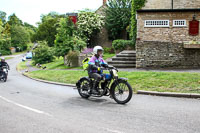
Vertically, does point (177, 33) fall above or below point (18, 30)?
below

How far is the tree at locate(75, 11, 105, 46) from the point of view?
32.6 m

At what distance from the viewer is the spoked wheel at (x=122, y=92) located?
22.2 feet

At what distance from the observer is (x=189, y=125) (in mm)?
4625

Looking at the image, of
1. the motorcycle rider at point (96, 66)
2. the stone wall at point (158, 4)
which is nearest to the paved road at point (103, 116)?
the motorcycle rider at point (96, 66)

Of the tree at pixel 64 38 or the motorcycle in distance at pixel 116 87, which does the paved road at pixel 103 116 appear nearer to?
the motorcycle in distance at pixel 116 87

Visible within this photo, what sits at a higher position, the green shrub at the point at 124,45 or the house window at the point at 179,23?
the house window at the point at 179,23

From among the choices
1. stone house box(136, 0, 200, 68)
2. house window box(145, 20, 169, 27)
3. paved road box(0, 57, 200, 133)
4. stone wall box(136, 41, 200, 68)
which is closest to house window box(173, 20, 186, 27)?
→ stone house box(136, 0, 200, 68)

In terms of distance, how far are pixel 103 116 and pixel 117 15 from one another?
28.0 metres

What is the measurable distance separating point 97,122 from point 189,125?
2.00 meters

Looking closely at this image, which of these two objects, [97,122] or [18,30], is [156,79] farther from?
[18,30]

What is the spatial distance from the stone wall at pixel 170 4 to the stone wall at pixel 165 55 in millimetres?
6973

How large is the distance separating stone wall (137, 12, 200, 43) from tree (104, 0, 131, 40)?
1069 cm

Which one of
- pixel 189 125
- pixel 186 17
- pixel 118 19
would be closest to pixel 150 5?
pixel 186 17

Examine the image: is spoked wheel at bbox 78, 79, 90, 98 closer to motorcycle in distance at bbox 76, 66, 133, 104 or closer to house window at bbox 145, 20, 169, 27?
motorcycle in distance at bbox 76, 66, 133, 104
